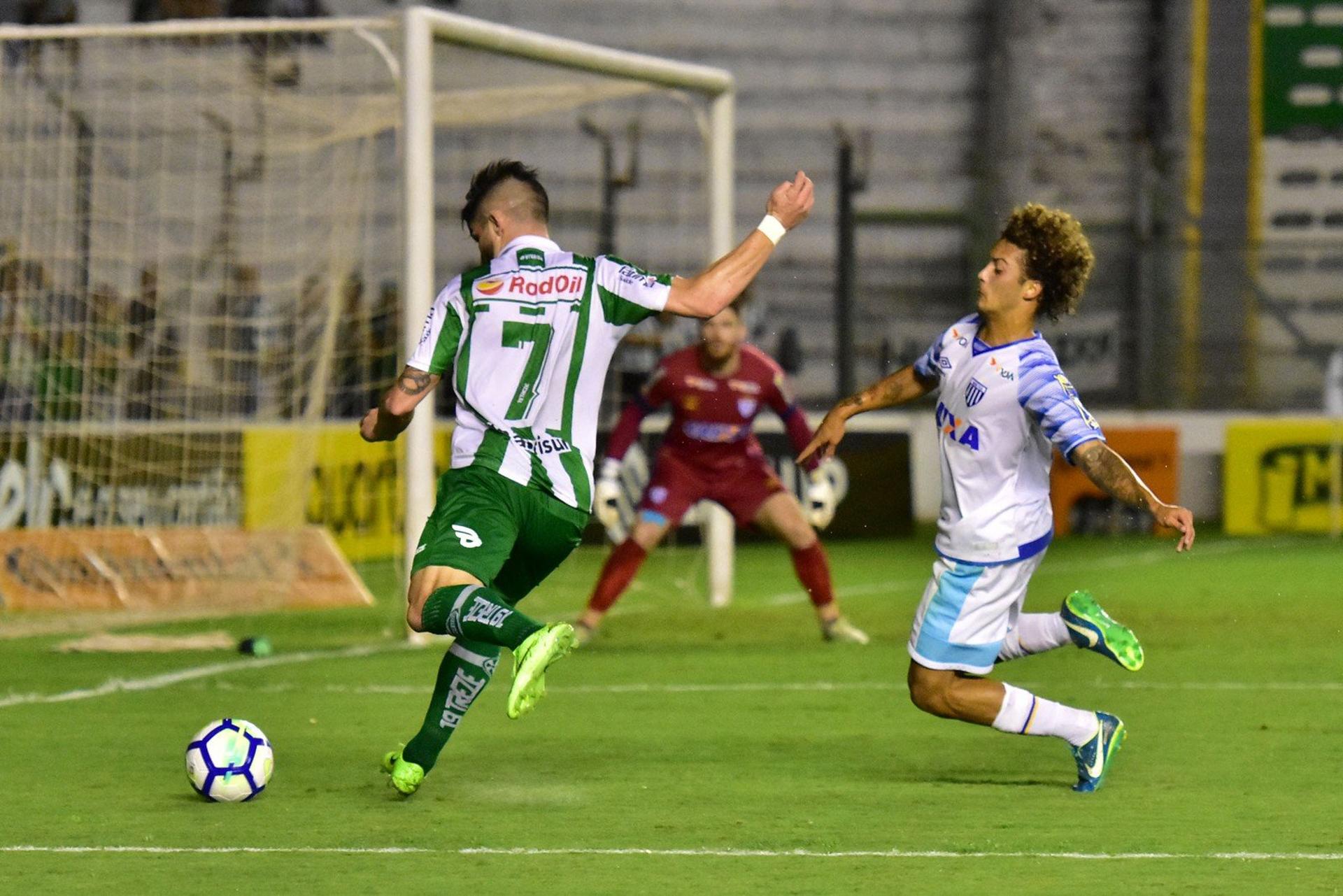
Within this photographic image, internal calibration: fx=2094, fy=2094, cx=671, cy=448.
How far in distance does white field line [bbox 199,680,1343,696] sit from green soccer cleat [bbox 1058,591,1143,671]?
265cm

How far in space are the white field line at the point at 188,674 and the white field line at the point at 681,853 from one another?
129 inches

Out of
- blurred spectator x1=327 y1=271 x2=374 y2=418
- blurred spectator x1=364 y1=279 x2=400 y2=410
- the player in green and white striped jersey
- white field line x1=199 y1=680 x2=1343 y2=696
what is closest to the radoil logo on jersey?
the player in green and white striped jersey

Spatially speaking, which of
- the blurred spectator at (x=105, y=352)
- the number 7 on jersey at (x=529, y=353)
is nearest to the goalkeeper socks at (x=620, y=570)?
the blurred spectator at (x=105, y=352)

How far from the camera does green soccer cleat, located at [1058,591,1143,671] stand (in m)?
6.40

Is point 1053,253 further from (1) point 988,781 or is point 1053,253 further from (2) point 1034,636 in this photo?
(1) point 988,781

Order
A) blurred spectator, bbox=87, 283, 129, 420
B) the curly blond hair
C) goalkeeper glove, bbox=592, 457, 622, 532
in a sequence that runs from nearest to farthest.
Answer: the curly blond hair < goalkeeper glove, bbox=592, 457, 622, 532 < blurred spectator, bbox=87, 283, 129, 420

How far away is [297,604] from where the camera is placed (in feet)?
42.9

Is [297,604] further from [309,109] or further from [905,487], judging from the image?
[905,487]

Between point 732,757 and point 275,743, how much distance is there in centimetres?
166

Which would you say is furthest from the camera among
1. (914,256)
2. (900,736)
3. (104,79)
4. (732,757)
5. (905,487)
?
(914,256)

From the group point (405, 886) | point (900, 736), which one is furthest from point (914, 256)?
point (405, 886)

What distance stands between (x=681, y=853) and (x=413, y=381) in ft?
5.08

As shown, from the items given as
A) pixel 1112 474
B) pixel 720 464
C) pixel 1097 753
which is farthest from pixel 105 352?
pixel 1112 474

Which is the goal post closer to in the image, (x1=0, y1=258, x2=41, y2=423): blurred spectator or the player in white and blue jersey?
(x1=0, y1=258, x2=41, y2=423): blurred spectator
